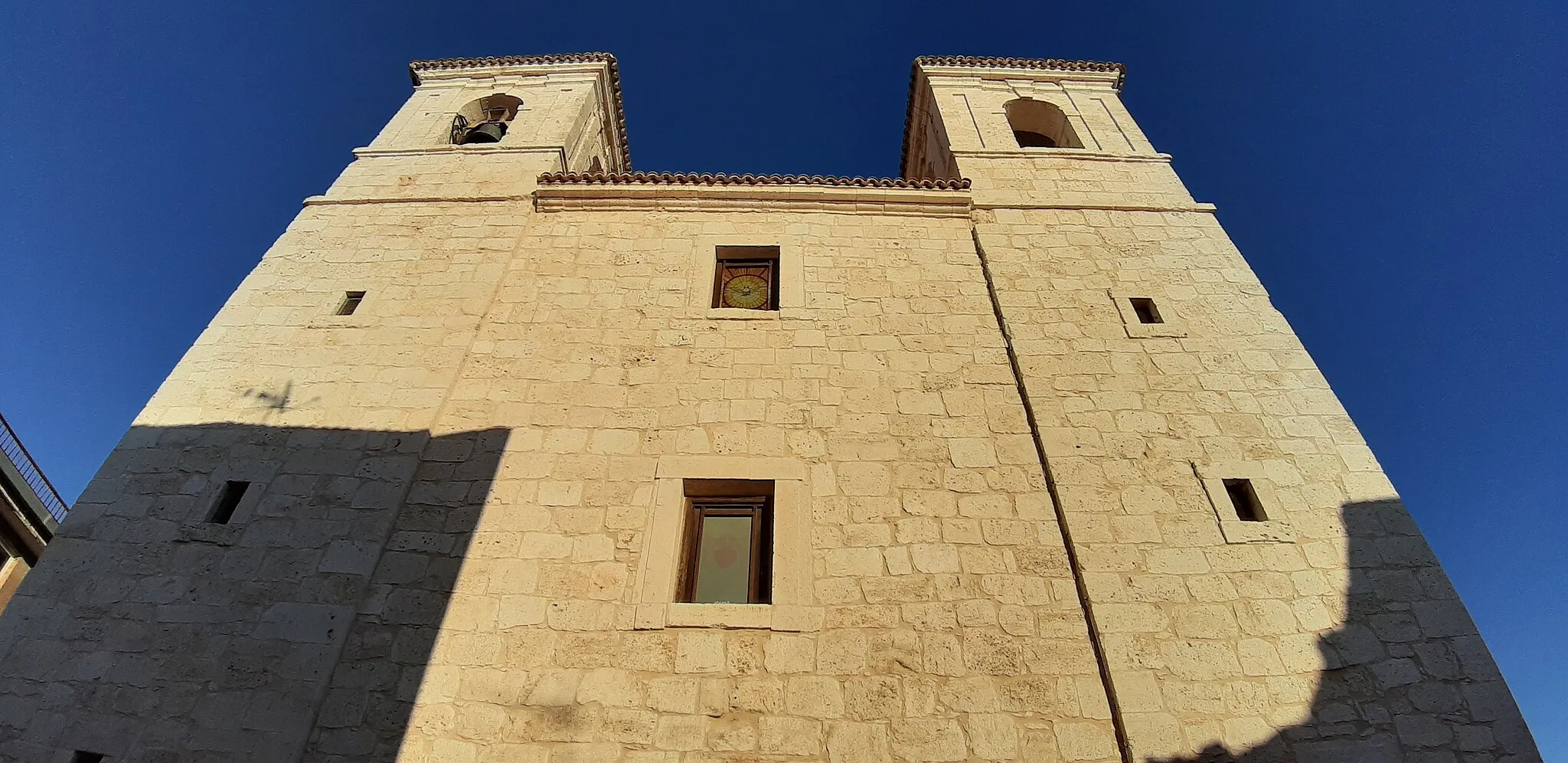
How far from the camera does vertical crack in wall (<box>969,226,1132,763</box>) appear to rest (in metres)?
4.15

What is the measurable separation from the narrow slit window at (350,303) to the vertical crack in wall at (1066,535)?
19.2 ft

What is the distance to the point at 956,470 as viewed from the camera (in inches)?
212

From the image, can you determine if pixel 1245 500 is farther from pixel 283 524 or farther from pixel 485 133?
pixel 485 133

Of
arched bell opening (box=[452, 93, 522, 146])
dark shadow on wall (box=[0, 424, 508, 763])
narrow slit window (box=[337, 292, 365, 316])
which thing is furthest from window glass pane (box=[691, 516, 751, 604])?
arched bell opening (box=[452, 93, 522, 146])

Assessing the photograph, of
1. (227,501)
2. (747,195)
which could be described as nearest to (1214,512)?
(747,195)

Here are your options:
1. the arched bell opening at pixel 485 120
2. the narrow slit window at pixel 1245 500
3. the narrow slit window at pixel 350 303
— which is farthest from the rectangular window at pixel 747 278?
the arched bell opening at pixel 485 120

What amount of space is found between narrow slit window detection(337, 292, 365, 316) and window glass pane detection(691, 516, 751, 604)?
4007mm

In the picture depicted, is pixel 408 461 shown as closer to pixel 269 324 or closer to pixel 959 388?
pixel 269 324

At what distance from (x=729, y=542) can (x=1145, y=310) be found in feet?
14.8

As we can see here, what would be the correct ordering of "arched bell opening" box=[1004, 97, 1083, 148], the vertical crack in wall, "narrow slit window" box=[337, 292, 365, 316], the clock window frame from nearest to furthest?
the vertical crack in wall < "narrow slit window" box=[337, 292, 365, 316] < the clock window frame < "arched bell opening" box=[1004, 97, 1083, 148]

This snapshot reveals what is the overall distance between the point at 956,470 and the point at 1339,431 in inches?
119

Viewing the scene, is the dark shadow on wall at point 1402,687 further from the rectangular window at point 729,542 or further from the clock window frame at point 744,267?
the clock window frame at point 744,267

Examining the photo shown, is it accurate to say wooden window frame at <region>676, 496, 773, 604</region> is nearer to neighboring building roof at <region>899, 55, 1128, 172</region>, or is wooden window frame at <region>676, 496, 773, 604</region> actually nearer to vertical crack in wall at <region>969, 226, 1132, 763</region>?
vertical crack in wall at <region>969, 226, 1132, 763</region>

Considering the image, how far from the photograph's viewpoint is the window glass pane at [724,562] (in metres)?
4.93
